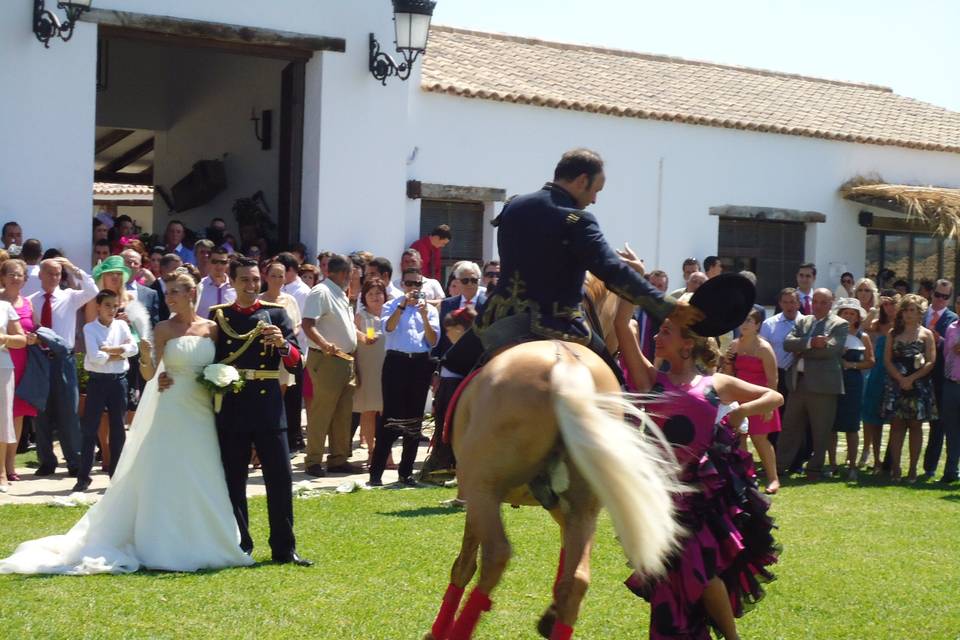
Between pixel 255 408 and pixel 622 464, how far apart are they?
11.9ft

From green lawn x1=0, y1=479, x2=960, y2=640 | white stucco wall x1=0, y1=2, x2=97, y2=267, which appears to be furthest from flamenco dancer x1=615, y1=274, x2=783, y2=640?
white stucco wall x1=0, y1=2, x2=97, y2=267

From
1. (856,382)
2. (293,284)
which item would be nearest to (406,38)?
(293,284)

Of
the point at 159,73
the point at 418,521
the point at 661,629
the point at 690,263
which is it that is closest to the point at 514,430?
the point at 661,629

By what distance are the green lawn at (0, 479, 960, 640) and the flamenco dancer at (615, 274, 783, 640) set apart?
827 mm

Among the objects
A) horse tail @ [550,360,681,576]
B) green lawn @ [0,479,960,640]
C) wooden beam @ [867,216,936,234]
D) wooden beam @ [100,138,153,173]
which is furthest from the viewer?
wooden beam @ [100,138,153,173]

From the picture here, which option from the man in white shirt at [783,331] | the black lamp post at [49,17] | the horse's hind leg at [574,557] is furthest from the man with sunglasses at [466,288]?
the horse's hind leg at [574,557]

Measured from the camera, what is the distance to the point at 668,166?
1992 cm

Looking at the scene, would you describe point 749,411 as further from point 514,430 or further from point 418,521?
point 418,521

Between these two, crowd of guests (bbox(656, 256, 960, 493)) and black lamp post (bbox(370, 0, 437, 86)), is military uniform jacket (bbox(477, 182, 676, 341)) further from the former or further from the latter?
black lamp post (bbox(370, 0, 437, 86))

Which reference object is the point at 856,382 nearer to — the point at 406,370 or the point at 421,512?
the point at 406,370

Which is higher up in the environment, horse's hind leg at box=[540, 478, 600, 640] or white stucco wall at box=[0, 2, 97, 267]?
white stucco wall at box=[0, 2, 97, 267]

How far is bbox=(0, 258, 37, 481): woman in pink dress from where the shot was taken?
38.9 ft

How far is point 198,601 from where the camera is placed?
7.36 m

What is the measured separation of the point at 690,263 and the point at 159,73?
10.3 metres
